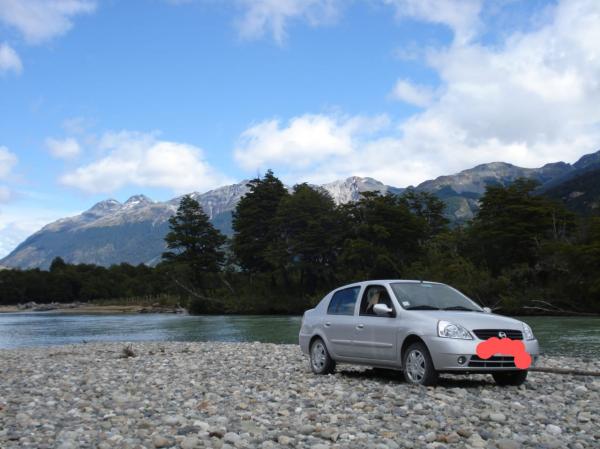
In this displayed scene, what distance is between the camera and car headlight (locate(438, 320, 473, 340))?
387 inches

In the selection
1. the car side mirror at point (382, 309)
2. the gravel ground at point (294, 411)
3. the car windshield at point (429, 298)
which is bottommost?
the gravel ground at point (294, 411)

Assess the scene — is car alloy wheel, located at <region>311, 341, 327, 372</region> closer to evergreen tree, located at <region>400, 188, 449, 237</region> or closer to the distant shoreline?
the distant shoreline

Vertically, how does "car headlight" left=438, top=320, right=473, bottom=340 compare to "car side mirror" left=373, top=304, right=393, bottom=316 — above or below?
below

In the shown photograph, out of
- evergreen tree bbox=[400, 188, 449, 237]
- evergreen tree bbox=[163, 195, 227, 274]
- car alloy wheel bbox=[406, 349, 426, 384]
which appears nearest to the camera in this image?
car alloy wheel bbox=[406, 349, 426, 384]

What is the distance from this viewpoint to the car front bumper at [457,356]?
31.7 ft

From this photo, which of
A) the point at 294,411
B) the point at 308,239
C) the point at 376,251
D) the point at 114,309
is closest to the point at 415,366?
the point at 294,411

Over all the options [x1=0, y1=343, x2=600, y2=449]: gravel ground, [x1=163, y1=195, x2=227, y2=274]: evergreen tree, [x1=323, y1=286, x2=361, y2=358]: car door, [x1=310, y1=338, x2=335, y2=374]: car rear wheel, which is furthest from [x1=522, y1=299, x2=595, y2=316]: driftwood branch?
[x1=163, y1=195, x2=227, y2=274]: evergreen tree

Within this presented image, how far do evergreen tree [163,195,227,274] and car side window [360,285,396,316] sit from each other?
272 ft

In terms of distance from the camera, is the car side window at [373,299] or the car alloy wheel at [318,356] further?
the car alloy wheel at [318,356]

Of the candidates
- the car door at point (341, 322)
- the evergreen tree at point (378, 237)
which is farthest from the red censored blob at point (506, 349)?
the evergreen tree at point (378, 237)

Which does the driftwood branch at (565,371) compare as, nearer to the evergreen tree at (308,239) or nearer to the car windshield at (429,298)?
the car windshield at (429,298)

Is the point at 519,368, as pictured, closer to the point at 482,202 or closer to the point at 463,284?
the point at 463,284

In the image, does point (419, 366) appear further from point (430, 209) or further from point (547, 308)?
point (430, 209)

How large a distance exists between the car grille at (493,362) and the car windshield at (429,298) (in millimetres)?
1233
